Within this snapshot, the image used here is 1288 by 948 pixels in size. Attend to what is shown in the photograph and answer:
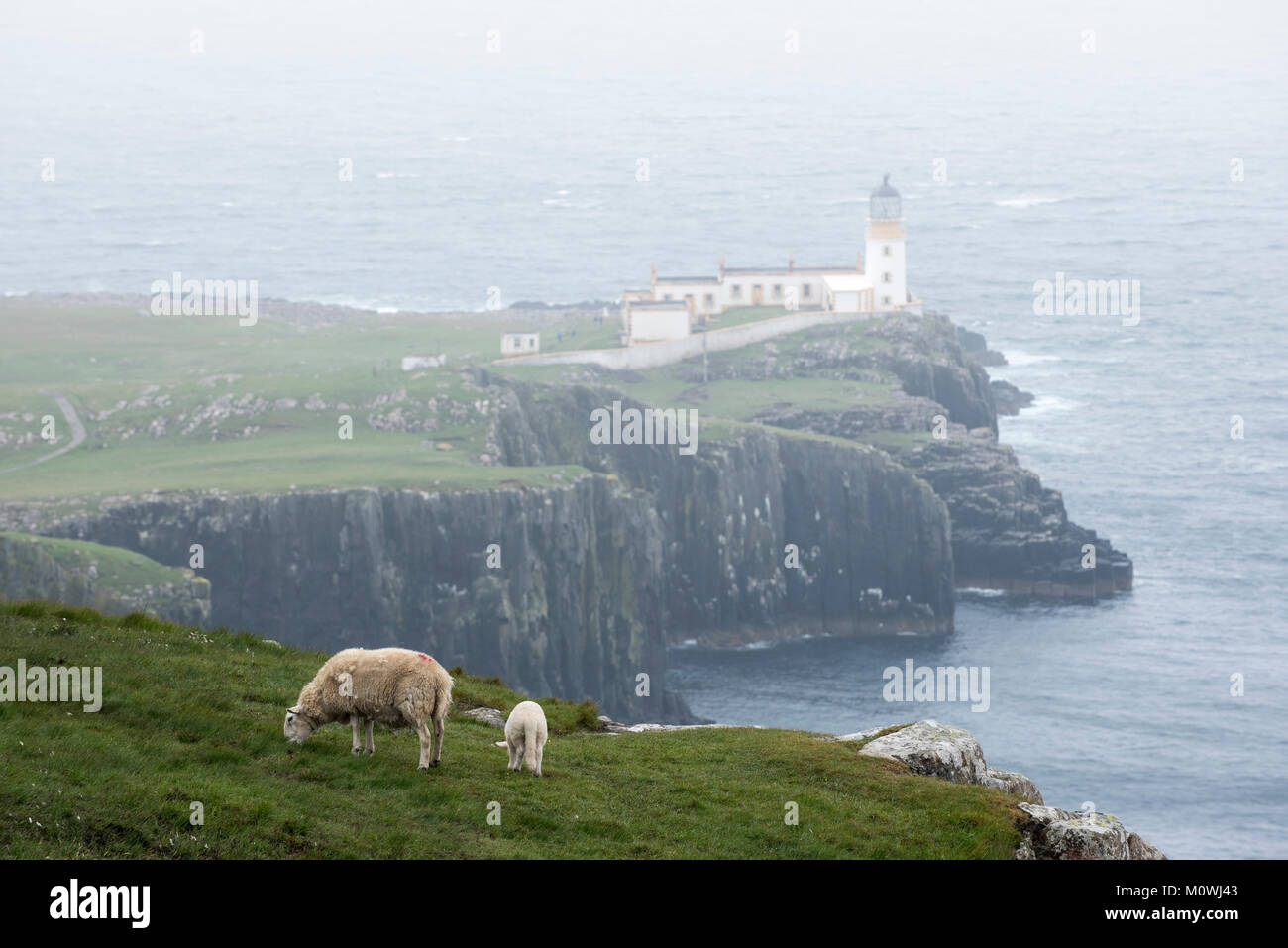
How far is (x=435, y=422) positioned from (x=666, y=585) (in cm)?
2195

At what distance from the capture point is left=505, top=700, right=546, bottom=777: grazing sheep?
83.8 ft

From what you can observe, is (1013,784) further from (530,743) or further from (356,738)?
(356,738)

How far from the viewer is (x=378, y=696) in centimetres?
2484

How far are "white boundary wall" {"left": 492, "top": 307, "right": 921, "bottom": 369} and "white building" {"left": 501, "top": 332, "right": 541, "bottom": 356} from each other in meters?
2.08

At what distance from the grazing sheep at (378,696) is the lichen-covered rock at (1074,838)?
8949mm

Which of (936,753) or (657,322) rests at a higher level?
(657,322)

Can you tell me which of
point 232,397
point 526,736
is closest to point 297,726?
point 526,736

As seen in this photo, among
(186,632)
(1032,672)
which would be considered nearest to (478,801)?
(186,632)

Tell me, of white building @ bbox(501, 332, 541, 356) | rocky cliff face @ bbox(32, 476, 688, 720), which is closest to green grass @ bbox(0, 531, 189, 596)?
rocky cliff face @ bbox(32, 476, 688, 720)

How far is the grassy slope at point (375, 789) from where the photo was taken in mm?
21375

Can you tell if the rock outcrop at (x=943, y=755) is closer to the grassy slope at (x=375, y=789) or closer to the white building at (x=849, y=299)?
the grassy slope at (x=375, y=789)

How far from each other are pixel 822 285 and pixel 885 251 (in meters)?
7.61

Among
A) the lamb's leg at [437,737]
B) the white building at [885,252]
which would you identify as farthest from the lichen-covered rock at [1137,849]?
the white building at [885,252]
